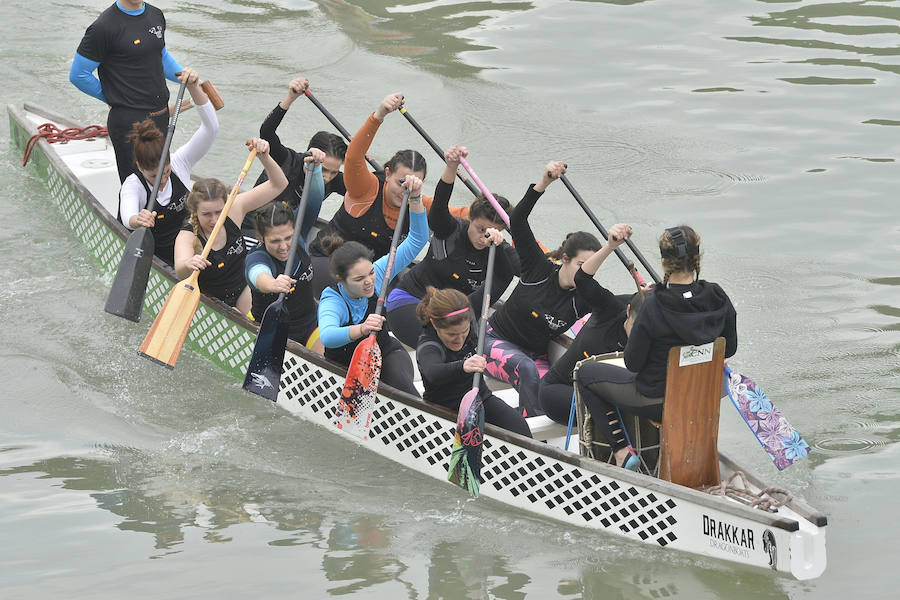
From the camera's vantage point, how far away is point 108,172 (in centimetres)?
940

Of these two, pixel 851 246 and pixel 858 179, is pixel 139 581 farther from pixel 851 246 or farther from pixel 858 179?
pixel 858 179

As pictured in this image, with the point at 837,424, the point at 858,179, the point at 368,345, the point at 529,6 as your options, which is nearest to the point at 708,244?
the point at 858,179

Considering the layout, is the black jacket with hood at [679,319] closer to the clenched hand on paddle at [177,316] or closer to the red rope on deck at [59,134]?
the clenched hand on paddle at [177,316]

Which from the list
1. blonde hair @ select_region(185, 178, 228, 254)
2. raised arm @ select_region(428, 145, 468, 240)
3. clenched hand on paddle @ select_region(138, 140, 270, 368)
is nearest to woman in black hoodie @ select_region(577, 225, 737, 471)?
raised arm @ select_region(428, 145, 468, 240)

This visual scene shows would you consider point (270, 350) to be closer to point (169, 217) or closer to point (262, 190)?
point (262, 190)

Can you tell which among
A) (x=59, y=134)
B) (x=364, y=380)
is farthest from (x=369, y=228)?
(x=59, y=134)

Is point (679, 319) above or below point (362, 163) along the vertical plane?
below

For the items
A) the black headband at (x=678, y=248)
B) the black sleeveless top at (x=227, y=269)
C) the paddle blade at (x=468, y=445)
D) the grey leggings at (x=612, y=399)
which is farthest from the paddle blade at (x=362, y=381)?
the black headband at (x=678, y=248)

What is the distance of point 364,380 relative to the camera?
5.96 meters

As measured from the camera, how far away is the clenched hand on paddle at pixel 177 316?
21.6 ft

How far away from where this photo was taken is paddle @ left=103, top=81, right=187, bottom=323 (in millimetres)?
6945

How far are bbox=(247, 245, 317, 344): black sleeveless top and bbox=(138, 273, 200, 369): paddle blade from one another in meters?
0.34

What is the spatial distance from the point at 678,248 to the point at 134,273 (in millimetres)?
3484

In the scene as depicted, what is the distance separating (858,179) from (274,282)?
6296mm
